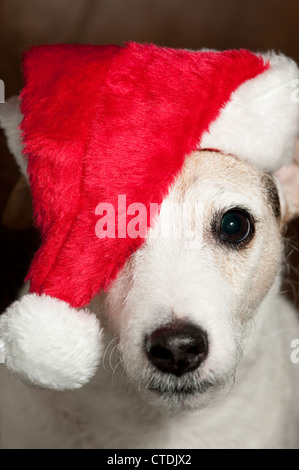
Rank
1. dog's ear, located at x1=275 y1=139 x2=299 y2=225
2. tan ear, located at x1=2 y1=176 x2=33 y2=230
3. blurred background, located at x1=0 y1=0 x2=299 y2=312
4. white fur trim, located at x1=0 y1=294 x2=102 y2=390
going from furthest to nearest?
blurred background, located at x1=0 y1=0 x2=299 y2=312
tan ear, located at x1=2 y1=176 x2=33 y2=230
dog's ear, located at x1=275 y1=139 x2=299 y2=225
white fur trim, located at x1=0 y1=294 x2=102 y2=390

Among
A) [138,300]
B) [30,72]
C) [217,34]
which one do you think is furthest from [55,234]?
[217,34]

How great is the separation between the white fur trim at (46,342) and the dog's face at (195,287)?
11 cm

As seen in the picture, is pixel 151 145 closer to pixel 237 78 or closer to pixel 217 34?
pixel 237 78

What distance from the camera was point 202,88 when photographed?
1051 millimetres

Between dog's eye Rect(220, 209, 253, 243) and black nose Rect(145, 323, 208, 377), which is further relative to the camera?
dog's eye Rect(220, 209, 253, 243)

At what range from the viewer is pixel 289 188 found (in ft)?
4.93

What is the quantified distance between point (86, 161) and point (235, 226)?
39 centimetres

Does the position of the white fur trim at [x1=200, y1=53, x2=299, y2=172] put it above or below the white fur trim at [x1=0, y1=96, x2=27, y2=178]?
above

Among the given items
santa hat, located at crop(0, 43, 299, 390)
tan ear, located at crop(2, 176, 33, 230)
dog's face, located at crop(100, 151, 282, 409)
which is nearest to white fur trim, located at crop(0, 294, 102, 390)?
santa hat, located at crop(0, 43, 299, 390)

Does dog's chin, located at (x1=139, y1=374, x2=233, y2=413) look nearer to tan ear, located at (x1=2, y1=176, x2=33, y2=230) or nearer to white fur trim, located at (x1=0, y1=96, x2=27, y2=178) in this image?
white fur trim, located at (x1=0, y1=96, x2=27, y2=178)

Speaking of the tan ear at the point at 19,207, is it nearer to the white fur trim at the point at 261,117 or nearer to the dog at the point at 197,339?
the dog at the point at 197,339

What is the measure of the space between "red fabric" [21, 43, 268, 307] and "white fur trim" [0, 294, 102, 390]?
3 cm

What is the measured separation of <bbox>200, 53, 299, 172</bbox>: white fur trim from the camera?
112cm

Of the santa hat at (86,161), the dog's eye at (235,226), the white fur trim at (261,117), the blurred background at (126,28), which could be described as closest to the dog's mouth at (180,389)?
the santa hat at (86,161)
